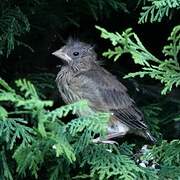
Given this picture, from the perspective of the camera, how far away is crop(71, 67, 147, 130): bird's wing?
463 cm

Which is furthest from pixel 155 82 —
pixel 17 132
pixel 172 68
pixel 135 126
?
pixel 17 132

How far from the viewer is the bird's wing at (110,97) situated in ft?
15.2

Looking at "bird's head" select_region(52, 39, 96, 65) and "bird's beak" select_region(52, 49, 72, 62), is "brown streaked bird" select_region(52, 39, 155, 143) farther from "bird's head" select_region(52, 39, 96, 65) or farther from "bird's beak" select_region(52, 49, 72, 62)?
"bird's head" select_region(52, 39, 96, 65)

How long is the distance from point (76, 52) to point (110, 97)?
65 cm

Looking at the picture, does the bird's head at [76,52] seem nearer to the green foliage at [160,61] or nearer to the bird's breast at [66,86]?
the bird's breast at [66,86]

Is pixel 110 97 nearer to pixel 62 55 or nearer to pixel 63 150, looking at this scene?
pixel 62 55

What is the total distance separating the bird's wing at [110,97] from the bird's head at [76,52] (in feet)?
1.05

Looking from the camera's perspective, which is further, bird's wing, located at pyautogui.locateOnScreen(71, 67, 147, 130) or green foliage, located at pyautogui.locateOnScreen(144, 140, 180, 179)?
bird's wing, located at pyautogui.locateOnScreen(71, 67, 147, 130)

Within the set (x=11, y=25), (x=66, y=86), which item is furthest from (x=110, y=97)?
(x=11, y=25)

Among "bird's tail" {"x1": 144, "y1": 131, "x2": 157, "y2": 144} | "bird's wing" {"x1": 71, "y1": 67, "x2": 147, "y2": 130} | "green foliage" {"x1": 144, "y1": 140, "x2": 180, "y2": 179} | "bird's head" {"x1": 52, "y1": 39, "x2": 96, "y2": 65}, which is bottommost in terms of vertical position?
"bird's tail" {"x1": 144, "y1": 131, "x2": 157, "y2": 144}

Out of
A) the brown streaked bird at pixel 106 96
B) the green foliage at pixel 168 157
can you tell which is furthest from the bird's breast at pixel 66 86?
the green foliage at pixel 168 157

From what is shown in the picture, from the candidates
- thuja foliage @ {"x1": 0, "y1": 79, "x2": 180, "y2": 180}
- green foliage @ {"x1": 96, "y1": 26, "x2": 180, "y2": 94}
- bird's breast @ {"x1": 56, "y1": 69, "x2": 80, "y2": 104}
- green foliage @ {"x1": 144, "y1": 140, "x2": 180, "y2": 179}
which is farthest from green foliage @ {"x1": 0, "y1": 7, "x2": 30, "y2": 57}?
green foliage @ {"x1": 144, "y1": 140, "x2": 180, "y2": 179}

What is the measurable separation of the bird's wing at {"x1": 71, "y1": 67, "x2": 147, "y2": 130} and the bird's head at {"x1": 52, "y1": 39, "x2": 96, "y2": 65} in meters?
0.32

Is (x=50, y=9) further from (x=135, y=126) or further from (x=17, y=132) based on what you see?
(x=17, y=132)
